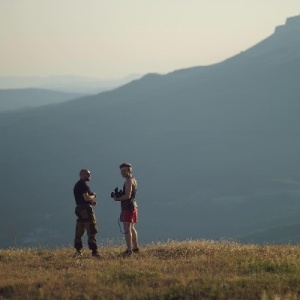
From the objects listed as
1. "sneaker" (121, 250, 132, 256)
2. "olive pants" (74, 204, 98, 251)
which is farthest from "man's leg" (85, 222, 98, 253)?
"sneaker" (121, 250, 132, 256)

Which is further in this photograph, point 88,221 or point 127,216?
point 88,221

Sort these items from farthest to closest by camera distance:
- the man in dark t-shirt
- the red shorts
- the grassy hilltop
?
the man in dark t-shirt → the red shorts → the grassy hilltop

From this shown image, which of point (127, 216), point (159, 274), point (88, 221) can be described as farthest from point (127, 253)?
point (159, 274)

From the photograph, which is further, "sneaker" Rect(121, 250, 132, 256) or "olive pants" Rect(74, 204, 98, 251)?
"olive pants" Rect(74, 204, 98, 251)

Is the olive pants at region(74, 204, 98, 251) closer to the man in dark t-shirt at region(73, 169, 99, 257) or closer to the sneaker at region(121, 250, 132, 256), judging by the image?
the man in dark t-shirt at region(73, 169, 99, 257)

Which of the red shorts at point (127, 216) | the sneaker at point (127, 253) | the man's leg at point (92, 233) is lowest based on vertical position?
the sneaker at point (127, 253)

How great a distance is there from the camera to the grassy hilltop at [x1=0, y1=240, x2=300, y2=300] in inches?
388

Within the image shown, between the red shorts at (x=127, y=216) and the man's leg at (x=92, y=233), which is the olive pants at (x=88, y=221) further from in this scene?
the red shorts at (x=127, y=216)

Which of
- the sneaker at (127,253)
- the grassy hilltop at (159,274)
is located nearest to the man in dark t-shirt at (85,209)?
the grassy hilltop at (159,274)

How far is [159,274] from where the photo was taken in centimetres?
1144

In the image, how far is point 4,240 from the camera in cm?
19725

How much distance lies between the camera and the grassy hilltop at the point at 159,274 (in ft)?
32.3

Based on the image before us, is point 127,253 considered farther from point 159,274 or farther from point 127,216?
point 159,274

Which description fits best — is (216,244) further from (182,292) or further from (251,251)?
(182,292)
